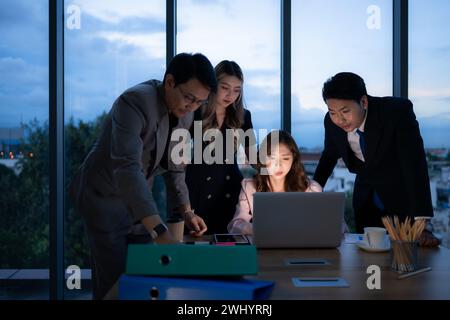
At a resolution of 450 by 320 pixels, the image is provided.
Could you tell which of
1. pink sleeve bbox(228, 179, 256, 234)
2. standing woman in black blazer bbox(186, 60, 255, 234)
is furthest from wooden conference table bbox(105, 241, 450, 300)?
standing woman in black blazer bbox(186, 60, 255, 234)

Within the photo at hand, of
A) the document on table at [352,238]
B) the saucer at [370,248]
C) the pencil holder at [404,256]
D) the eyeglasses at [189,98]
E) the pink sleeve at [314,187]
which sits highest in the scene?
the eyeglasses at [189,98]

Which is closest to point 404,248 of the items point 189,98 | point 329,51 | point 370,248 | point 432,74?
point 370,248

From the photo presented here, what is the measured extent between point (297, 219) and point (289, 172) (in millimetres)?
816

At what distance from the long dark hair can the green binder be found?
1.34 m

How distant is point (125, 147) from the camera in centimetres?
155

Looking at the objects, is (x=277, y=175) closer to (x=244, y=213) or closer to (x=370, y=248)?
(x=244, y=213)

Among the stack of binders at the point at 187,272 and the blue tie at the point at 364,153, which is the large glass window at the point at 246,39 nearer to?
the blue tie at the point at 364,153

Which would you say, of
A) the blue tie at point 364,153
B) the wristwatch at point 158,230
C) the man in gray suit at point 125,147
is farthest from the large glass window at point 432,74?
the wristwatch at point 158,230

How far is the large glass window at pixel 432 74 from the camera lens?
3.30 metres

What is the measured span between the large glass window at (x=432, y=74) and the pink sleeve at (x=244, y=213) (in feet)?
5.57

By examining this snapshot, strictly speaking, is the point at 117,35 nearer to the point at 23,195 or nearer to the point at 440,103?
the point at 23,195

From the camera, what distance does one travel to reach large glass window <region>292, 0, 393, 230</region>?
3262 mm

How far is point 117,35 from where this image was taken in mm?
3248
